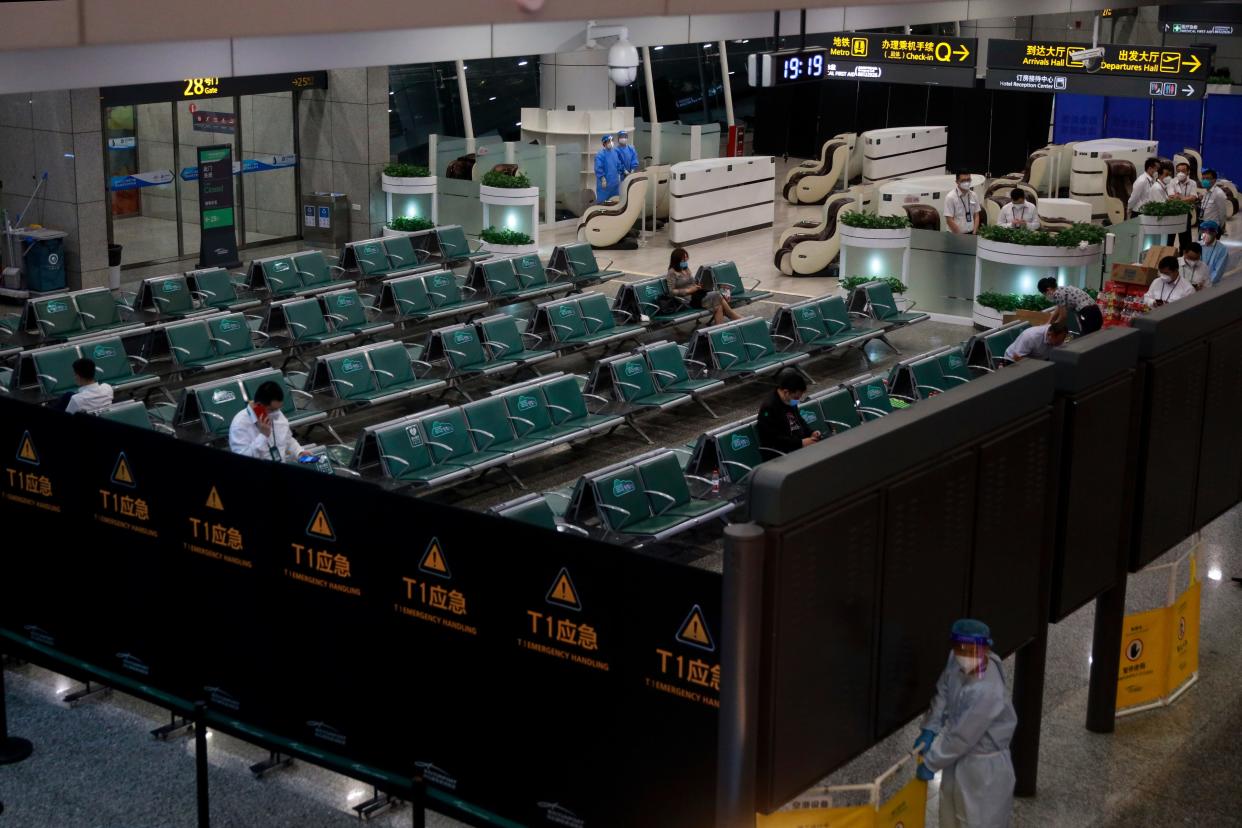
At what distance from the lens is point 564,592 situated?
576cm

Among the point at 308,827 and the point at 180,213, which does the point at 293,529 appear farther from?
the point at 180,213

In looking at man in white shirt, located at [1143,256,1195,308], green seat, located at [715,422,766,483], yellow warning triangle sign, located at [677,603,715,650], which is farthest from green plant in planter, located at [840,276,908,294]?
yellow warning triangle sign, located at [677,603,715,650]

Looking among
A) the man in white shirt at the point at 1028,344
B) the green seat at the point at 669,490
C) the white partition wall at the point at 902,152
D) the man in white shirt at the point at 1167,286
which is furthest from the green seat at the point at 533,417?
the white partition wall at the point at 902,152

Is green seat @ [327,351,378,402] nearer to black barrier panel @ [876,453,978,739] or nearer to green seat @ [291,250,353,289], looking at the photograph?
green seat @ [291,250,353,289]

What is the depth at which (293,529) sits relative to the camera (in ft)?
21.4

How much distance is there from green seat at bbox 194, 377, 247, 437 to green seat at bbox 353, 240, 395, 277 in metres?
5.80

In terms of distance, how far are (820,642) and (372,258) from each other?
12.2 metres

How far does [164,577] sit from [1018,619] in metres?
3.78

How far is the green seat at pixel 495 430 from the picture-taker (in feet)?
35.5

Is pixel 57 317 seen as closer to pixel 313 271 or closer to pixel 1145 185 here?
pixel 313 271

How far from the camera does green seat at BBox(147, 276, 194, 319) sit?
47.8ft

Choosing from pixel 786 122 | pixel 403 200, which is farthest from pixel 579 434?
pixel 786 122

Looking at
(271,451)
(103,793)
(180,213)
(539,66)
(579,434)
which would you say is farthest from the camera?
(539,66)

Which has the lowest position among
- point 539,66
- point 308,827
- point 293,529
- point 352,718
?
point 308,827
